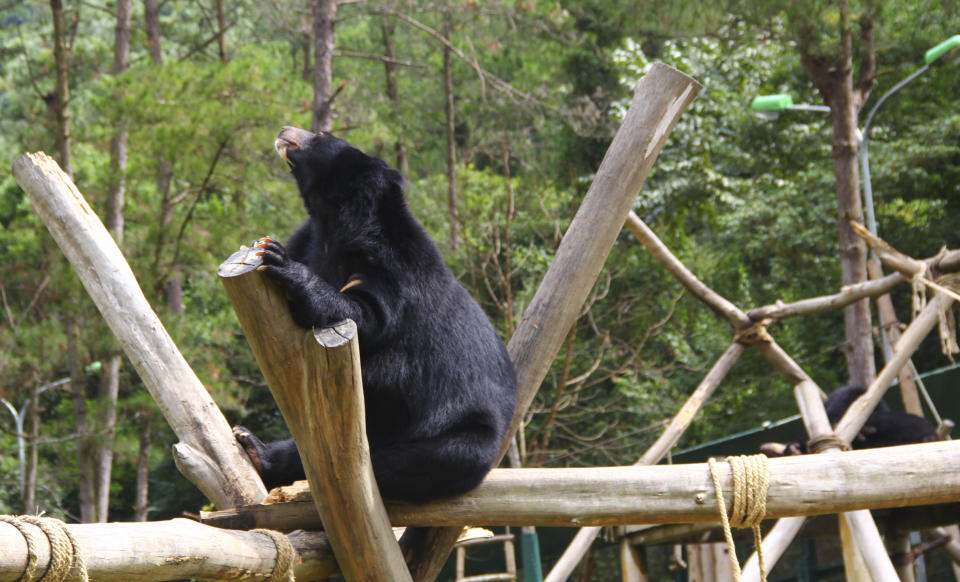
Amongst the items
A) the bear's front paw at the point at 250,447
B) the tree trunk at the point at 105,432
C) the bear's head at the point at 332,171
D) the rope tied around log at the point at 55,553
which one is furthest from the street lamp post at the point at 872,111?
the tree trunk at the point at 105,432

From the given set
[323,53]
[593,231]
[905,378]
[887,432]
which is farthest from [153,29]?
[593,231]

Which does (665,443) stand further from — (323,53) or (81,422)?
(81,422)

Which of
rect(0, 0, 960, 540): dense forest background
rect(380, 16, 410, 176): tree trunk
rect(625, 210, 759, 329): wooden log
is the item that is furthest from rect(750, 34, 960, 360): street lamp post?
rect(380, 16, 410, 176): tree trunk

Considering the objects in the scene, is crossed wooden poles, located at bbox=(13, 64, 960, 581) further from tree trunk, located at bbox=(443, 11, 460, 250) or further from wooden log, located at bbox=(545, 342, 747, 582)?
tree trunk, located at bbox=(443, 11, 460, 250)

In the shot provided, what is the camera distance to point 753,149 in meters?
16.0

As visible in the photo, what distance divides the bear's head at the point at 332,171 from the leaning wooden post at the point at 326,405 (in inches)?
39.1

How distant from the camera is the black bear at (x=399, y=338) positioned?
2.78 metres

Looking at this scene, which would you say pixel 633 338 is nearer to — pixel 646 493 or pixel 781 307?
pixel 781 307

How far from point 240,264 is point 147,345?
118 cm

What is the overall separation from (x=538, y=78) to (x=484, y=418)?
19.4 m

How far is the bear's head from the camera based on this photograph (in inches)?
127

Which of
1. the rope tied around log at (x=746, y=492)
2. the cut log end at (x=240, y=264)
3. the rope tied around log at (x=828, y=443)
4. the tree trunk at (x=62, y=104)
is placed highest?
the tree trunk at (x=62, y=104)

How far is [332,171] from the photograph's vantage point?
332 cm

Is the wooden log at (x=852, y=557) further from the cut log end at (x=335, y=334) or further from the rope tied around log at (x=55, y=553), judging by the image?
the rope tied around log at (x=55, y=553)
